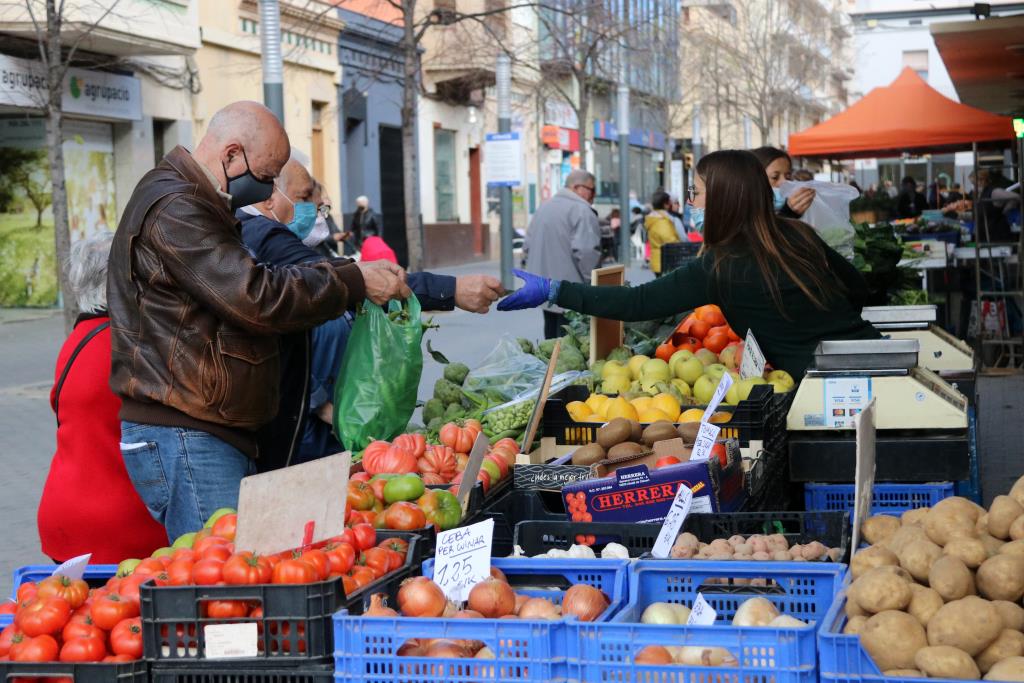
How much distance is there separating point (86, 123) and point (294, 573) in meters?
17.5

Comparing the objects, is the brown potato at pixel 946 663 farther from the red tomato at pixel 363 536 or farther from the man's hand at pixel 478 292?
the man's hand at pixel 478 292

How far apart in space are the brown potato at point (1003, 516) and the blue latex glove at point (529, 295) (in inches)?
93.1

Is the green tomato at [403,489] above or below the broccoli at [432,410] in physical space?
above

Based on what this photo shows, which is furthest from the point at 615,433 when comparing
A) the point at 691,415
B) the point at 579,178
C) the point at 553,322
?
the point at 579,178

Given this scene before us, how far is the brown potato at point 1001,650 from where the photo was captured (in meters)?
2.33

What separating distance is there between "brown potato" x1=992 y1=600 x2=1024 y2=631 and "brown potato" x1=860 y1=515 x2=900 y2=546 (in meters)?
0.48

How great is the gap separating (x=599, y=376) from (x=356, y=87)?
834 inches

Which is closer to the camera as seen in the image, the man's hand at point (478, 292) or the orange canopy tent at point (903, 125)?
the man's hand at point (478, 292)

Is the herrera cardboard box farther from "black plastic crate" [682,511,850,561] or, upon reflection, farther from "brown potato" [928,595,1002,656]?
"brown potato" [928,595,1002,656]

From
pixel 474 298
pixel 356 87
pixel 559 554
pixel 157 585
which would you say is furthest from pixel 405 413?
pixel 356 87

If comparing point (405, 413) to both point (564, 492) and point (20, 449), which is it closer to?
point (564, 492)

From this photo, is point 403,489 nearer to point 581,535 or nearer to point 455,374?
point 581,535

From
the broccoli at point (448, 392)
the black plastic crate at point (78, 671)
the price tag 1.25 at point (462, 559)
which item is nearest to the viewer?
the black plastic crate at point (78, 671)

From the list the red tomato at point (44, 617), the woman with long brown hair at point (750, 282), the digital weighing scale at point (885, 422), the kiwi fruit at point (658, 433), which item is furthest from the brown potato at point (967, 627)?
the woman with long brown hair at point (750, 282)
